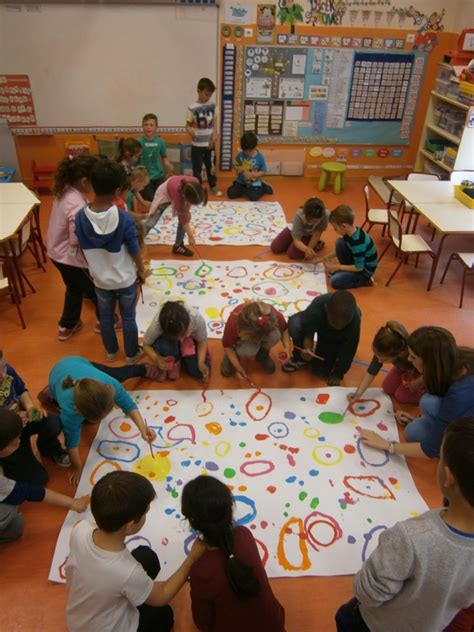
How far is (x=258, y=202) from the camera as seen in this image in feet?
17.6

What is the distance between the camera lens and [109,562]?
1.37m

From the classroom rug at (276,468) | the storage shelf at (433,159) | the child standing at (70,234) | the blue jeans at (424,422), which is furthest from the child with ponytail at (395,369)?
the storage shelf at (433,159)

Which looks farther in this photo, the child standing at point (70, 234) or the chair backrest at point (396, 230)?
the chair backrest at point (396, 230)

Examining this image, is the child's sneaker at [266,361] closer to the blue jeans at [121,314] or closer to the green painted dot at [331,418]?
the green painted dot at [331,418]

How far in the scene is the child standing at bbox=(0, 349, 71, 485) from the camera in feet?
6.88

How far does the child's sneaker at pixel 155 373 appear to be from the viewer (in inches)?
113

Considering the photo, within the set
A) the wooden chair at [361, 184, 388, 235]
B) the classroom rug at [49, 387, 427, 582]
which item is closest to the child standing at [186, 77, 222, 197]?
the wooden chair at [361, 184, 388, 235]

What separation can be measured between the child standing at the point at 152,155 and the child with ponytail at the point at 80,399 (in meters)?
3.14

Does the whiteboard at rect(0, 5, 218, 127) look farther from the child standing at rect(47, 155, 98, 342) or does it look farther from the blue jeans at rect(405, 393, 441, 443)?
the blue jeans at rect(405, 393, 441, 443)

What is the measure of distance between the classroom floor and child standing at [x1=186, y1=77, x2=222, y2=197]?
1.87 ft

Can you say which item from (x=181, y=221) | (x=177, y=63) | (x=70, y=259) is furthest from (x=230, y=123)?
(x=70, y=259)

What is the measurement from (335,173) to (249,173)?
3.84 feet

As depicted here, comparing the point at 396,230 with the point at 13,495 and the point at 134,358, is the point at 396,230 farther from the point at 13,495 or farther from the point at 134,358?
the point at 13,495

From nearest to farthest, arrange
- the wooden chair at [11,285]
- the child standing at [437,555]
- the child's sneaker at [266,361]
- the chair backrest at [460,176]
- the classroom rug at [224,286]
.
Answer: the child standing at [437,555], the child's sneaker at [266,361], the wooden chair at [11,285], the classroom rug at [224,286], the chair backrest at [460,176]
